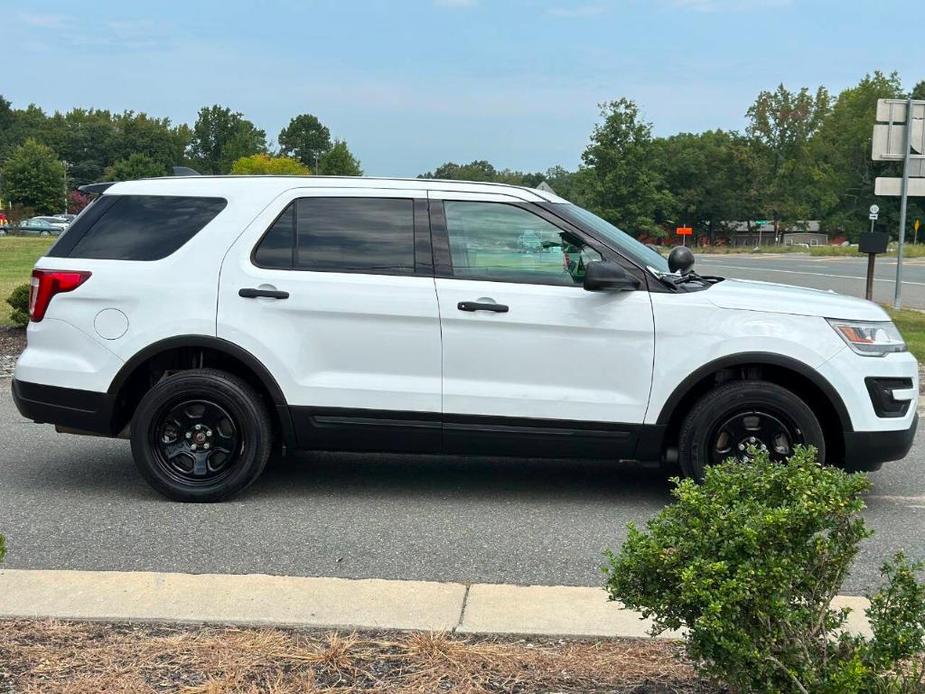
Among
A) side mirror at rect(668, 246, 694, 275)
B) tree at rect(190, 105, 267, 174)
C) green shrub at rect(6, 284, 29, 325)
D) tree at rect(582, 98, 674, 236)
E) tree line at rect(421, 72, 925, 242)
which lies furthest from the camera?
tree line at rect(421, 72, 925, 242)

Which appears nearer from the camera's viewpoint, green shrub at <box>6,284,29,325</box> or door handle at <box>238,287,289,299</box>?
door handle at <box>238,287,289,299</box>

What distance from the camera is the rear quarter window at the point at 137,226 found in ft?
18.4

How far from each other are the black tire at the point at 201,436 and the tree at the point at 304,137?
99.0m

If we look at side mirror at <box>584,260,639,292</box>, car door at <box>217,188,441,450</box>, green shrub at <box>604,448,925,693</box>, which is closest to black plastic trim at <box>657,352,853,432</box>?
side mirror at <box>584,260,639,292</box>

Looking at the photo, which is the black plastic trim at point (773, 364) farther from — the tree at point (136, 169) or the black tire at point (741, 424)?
the tree at point (136, 169)

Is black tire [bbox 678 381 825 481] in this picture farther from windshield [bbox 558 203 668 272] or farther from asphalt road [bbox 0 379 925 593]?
windshield [bbox 558 203 668 272]

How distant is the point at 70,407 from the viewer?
5.55 metres

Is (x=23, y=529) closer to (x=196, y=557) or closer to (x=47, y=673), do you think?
(x=196, y=557)

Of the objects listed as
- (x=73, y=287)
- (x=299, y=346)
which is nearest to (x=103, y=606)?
(x=299, y=346)

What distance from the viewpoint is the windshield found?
5.47m

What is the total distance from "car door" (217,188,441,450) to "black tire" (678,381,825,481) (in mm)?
1405

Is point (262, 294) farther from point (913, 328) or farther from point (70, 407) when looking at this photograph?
point (913, 328)

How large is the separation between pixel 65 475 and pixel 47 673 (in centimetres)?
328

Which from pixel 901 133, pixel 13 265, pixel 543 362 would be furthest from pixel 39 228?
pixel 543 362
